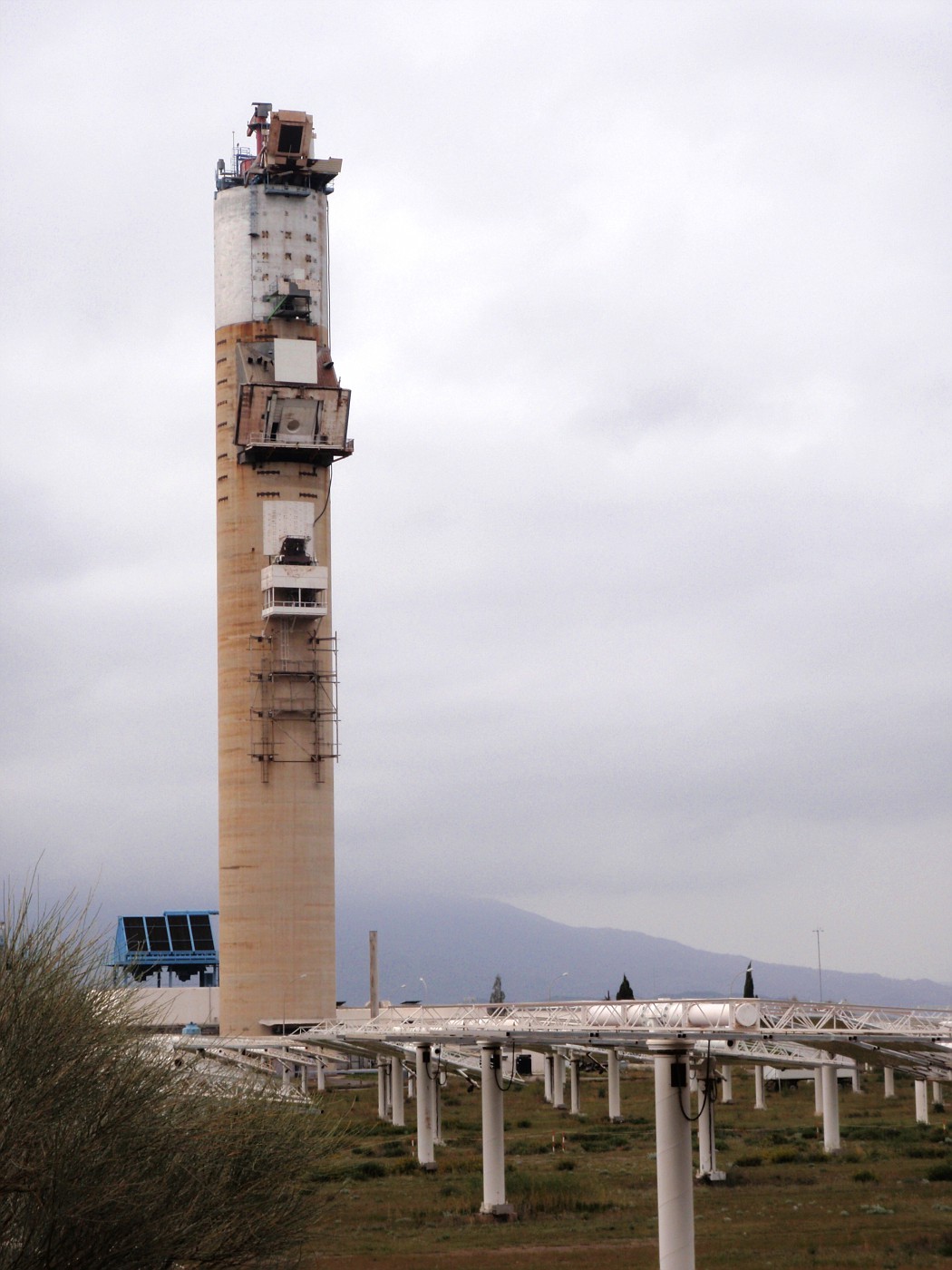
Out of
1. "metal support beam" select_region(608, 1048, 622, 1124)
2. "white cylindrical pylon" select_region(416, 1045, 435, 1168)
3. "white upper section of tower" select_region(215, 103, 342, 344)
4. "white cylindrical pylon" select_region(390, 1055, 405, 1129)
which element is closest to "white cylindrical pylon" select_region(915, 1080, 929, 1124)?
"metal support beam" select_region(608, 1048, 622, 1124)

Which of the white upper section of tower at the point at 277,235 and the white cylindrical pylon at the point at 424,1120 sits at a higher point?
the white upper section of tower at the point at 277,235

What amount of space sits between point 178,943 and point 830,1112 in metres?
71.6

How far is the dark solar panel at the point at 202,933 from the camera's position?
393 ft

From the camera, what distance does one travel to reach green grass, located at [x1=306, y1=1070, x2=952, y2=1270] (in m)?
37.4

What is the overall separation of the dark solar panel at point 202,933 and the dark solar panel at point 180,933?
0.44 meters

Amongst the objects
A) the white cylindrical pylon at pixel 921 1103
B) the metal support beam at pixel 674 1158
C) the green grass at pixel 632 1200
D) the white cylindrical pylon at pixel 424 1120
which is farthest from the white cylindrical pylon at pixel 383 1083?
the metal support beam at pixel 674 1158

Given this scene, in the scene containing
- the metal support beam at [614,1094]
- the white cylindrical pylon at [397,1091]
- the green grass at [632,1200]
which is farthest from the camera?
the metal support beam at [614,1094]

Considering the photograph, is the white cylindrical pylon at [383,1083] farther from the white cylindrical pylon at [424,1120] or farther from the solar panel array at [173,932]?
the solar panel array at [173,932]

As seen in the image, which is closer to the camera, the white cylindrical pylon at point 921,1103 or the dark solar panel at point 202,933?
the white cylindrical pylon at point 921,1103

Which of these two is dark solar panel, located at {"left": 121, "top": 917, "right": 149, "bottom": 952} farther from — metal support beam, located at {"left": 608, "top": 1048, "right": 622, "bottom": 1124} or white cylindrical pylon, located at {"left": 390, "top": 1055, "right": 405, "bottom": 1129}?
metal support beam, located at {"left": 608, "top": 1048, "right": 622, "bottom": 1124}

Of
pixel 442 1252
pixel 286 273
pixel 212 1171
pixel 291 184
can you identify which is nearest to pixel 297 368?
pixel 286 273

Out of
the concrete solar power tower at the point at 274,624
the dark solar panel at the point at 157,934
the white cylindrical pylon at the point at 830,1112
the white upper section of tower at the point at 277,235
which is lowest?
the white cylindrical pylon at the point at 830,1112

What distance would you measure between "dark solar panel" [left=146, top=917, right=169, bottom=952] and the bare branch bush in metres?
92.3

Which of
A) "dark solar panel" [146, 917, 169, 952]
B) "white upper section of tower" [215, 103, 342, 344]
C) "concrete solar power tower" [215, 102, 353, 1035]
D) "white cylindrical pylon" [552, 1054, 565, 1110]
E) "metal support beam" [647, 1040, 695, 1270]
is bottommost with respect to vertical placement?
"white cylindrical pylon" [552, 1054, 565, 1110]
